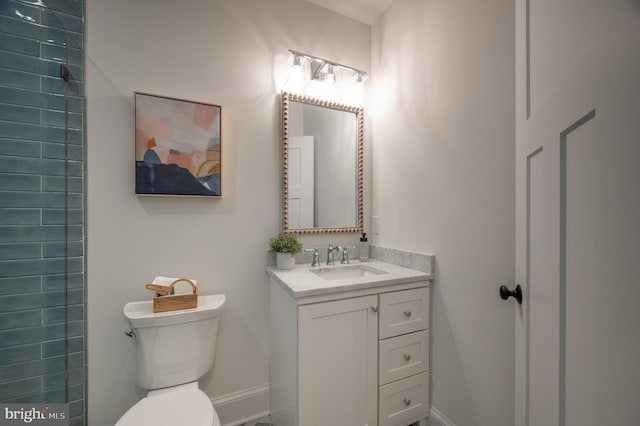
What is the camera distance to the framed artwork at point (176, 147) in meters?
1.38

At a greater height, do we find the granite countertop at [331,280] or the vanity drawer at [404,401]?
the granite countertop at [331,280]

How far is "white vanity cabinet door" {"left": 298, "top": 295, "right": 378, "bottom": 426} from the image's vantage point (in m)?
1.20

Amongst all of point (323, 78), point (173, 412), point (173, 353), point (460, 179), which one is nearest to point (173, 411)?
point (173, 412)

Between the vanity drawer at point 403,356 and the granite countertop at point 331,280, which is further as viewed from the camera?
the vanity drawer at point 403,356

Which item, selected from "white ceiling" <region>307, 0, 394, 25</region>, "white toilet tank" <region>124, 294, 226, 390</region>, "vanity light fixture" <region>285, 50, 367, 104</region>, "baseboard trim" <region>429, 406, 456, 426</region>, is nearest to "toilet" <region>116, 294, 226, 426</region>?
"white toilet tank" <region>124, 294, 226, 390</region>

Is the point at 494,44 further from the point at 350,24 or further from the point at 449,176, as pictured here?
the point at 350,24

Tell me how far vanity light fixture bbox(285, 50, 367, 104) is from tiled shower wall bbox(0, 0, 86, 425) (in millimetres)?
1083

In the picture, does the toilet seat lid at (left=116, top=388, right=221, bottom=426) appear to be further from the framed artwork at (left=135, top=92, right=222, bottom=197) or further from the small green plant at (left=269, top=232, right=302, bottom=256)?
the framed artwork at (left=135, top=92, right=222, bottom=197)

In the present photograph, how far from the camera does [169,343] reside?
1253mm

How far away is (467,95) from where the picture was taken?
130 cm

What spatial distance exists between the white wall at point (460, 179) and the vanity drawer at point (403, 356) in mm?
76

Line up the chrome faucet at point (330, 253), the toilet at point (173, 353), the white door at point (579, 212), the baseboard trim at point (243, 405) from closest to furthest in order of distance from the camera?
1. the white door at point (579, 212)
2. the toilet at point (173, 353)
3. the baseboard trim at point (243, 405)
4. the chrome faucet at point (330, 253)

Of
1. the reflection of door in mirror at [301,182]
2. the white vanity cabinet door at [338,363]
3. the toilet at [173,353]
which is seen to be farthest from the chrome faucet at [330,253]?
the toilet at [173,353]

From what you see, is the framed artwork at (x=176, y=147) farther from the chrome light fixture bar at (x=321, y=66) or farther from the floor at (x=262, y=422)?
the floor at (x=262, y=422)
